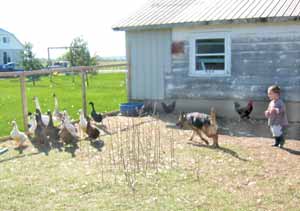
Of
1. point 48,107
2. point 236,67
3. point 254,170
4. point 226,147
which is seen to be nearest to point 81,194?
point 254,170

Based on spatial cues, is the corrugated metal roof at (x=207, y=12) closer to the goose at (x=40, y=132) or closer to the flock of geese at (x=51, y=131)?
the flock of geese at (x=51, y=131)

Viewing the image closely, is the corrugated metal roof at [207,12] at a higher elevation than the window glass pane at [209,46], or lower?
higher

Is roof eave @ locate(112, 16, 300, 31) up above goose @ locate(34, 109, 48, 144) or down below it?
above

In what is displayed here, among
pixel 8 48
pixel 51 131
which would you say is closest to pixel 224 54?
pixel 51 131

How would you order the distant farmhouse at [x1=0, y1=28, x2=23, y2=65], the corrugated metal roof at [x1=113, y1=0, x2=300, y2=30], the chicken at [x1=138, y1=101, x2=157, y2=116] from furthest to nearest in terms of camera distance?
1. the distant farmhouse at [x1=0, y1=28, x2=23, y2=65]
2. the chicken at [x1=138, y1=101, x2=157, y2=116]
3. the corrugated metal roof at [x1=113, y1=0, x2=300, y2=30]

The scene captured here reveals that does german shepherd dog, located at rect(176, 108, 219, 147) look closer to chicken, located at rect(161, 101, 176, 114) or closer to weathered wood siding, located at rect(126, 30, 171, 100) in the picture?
chicken, located at rect(161, 101, 176, 114)

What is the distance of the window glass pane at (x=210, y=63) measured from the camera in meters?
10.3

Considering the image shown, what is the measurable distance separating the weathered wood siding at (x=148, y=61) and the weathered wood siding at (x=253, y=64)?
398 mm

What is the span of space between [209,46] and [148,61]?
78.3 inches

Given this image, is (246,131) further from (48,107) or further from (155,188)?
(48,107)

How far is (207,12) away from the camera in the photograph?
1024 cm

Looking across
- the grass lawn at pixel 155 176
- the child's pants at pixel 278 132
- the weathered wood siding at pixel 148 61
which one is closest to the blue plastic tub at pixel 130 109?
the weathered wood siding at pixel 148 61

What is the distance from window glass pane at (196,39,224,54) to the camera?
10.2 m

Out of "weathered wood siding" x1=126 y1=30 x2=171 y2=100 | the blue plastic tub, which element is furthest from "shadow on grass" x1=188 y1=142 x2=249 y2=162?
"weathered wood siding" x1=126 y1=30 x2=171 y2=100
